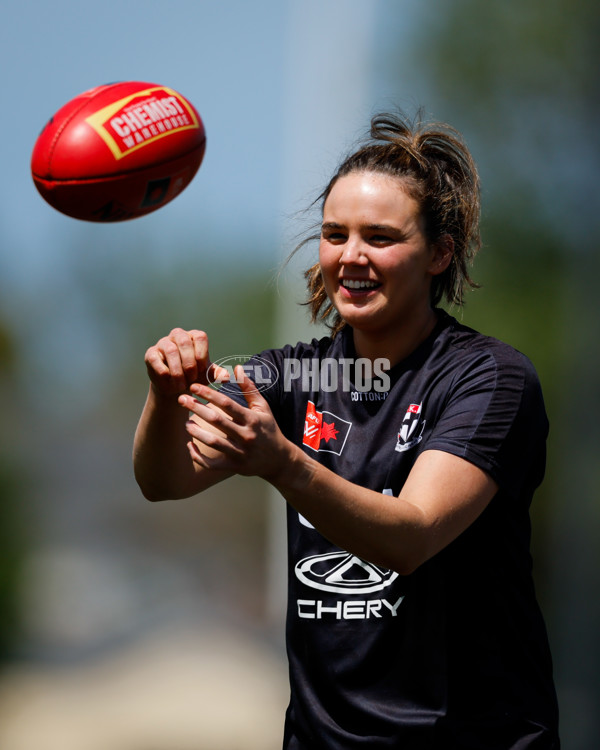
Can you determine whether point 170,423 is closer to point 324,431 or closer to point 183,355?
point 183,355

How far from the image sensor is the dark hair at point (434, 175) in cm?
206

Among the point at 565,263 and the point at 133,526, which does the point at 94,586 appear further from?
the point at 565,263

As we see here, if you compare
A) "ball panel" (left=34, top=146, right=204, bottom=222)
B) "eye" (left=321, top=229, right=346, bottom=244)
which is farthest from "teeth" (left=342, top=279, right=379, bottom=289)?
"ball panel" (left=34, top=146, right=204, bottom=222)

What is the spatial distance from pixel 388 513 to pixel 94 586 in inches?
117

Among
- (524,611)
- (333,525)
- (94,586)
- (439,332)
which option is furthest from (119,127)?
(94,586)

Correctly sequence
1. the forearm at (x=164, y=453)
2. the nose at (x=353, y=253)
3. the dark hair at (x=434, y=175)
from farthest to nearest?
the dark hair at (x=434, y=175), the nose at (x=353, y=253), the forearm at (x=164, y=453)

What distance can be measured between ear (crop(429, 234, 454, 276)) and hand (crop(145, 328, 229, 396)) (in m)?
0.64

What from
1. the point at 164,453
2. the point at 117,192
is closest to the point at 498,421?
the point at 164,453

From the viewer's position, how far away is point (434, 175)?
210 centimetres

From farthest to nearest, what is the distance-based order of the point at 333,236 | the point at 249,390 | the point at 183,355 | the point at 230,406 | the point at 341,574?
the point at 333,236 < the point at 341,574 < the point at 183,355 < the point at 249,390 < the point at 230,406

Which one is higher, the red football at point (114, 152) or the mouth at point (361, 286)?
the red football at point (114, 152)

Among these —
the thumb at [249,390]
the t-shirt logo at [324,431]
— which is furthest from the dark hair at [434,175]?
the thumb at [249,390]

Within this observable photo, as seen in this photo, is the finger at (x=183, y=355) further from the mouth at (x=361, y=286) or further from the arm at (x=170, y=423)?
the mouth at (x=361, y=286)

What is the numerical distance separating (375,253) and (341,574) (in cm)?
71
